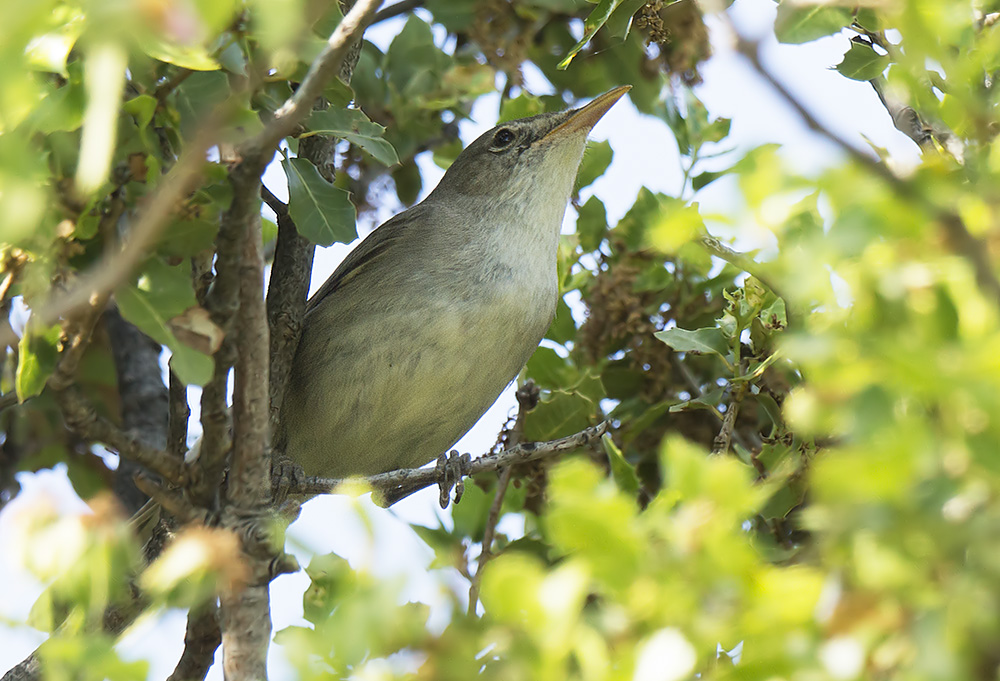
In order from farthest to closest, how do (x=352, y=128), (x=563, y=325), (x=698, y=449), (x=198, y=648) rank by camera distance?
(x=563, y=325) → (x=198, y=648) → (x=352, y=128) → (x=698, y=449)

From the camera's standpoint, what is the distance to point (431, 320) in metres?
4.06

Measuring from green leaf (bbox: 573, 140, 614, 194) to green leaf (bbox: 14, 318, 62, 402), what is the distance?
250cm

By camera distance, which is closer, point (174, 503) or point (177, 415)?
point (174, 503)

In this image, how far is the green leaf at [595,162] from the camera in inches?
171

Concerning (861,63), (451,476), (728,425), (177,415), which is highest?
(861,63)

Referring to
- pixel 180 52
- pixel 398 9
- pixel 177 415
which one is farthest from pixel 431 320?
pixel 180 52

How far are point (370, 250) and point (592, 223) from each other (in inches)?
37.5

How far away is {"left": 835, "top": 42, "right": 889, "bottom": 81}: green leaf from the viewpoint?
2.95 m

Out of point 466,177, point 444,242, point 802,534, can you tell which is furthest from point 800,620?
point 466,177

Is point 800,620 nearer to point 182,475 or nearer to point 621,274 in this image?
point 182,475

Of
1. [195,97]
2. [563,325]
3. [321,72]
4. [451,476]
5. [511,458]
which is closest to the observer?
[321,72]

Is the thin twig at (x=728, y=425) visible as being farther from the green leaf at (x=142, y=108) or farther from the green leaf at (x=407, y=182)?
the green leaf at (x=407, y=182)

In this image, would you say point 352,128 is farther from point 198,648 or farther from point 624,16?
point 198,648

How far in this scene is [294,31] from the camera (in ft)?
3.99
